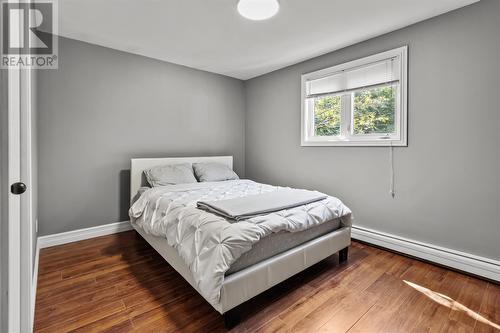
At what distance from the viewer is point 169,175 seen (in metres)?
3.11

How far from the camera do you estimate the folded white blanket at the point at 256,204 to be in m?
1.79

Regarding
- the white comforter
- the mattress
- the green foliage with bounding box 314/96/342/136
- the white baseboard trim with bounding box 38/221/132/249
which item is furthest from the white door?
the green foliage with bounding box 314/96/342/136

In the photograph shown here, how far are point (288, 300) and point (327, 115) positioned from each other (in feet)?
7.89

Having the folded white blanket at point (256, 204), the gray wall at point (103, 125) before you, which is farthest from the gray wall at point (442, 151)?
the gray wall at point (103, 125)

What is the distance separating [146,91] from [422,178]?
3.43 m

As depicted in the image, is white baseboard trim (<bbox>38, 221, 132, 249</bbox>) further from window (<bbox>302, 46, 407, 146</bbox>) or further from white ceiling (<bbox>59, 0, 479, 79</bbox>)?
window (<bbox>302, 46, 407, 146</bbox>)

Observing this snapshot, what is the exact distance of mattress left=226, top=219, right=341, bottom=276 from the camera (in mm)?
1620

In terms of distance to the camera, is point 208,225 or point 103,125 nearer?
point 208,225

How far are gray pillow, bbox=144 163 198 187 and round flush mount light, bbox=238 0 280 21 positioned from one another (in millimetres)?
1940

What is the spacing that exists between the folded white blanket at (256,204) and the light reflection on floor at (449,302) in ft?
3.38

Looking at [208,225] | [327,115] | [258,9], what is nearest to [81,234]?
[208,225]

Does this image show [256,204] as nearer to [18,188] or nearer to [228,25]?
[18,188]

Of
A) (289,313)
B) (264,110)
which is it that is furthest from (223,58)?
(289,313)

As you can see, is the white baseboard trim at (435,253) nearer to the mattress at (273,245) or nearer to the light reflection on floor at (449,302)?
the light reflection on floor at (449,302)
